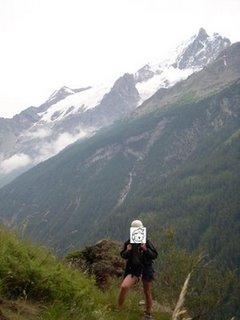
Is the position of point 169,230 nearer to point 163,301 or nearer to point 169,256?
point 169,256

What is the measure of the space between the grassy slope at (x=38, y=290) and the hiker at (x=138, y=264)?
852 millimetres

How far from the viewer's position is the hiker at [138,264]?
44.2ft

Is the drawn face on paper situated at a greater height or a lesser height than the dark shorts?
greater

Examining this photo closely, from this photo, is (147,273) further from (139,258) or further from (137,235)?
(137,235)

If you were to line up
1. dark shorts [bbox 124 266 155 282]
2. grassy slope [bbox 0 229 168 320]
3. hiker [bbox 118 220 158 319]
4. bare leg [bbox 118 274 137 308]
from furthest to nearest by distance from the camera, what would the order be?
dark shorts [bbox 124 266 155 282], hiker [bbox 118 220 158 319], bare leg [bbox 118 274 137 308], grassy slope [bbox 0 229 168 320]

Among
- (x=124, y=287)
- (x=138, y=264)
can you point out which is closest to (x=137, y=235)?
(x=138, y=264)

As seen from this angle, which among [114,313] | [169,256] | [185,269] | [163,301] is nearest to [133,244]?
[114,313]

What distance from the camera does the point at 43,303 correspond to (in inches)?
430

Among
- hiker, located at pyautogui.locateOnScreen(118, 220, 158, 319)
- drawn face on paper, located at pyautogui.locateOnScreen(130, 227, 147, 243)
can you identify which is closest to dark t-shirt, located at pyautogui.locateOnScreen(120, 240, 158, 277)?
hiker, located at pyautogui.locateOnScreen(118, 220, 158, 319)

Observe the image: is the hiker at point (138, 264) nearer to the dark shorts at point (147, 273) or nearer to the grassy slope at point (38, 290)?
the dark shorts at point (147, 273)

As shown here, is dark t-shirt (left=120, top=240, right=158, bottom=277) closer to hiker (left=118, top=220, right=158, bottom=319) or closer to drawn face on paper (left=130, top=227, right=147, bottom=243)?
hiker (left=118, top=220, right=158, bottom=319)

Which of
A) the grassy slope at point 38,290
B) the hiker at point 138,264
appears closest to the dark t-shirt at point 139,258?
the hiker at point 138,264

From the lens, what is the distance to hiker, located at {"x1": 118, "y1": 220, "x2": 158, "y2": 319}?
44.2 ft

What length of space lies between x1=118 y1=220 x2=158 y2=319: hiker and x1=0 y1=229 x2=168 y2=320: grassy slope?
0.85 m
